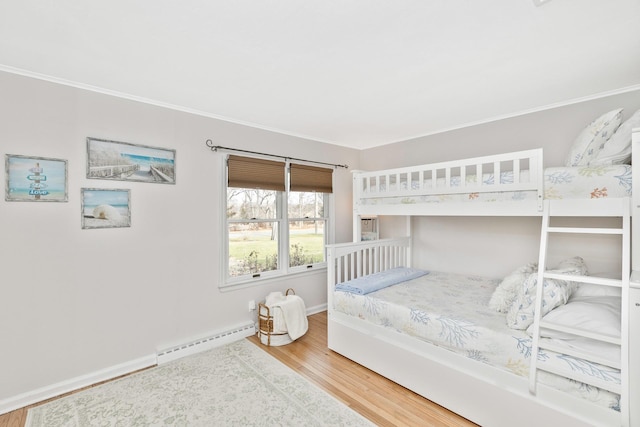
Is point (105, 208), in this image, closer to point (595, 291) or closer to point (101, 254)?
point (101, 254)

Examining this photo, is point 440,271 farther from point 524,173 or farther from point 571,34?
→ point 571,34

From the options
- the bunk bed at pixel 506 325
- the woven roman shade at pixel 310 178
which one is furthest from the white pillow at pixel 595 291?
the woven roman shade at pixel 310 178

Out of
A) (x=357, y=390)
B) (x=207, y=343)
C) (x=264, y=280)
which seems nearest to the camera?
(x=357, y=390)

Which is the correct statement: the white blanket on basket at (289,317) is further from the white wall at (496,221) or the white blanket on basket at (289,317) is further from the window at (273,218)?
the white wall at (496,221)

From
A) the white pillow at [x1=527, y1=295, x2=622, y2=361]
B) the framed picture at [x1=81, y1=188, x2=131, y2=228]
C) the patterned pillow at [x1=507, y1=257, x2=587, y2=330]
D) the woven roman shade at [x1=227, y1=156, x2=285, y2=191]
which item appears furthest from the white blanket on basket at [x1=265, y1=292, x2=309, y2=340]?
the white pillow at [x1=527, y1=295, x2=622, y2=361]

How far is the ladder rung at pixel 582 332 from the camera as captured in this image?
4.82 feet

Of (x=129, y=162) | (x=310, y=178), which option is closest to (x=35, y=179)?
(x=129, y=162)

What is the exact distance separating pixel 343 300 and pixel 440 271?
1.52m

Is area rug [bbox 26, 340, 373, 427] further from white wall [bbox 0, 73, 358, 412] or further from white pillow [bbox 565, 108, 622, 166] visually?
Answer: white pillow [bbox 565, 108, 622, 166]

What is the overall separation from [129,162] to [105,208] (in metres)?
0.44

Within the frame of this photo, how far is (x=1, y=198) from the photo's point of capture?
2084 millimetres

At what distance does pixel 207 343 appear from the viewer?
298cm

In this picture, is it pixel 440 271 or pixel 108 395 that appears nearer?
pixel 108 395

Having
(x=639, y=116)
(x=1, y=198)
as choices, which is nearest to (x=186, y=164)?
(x=1, y=198)
